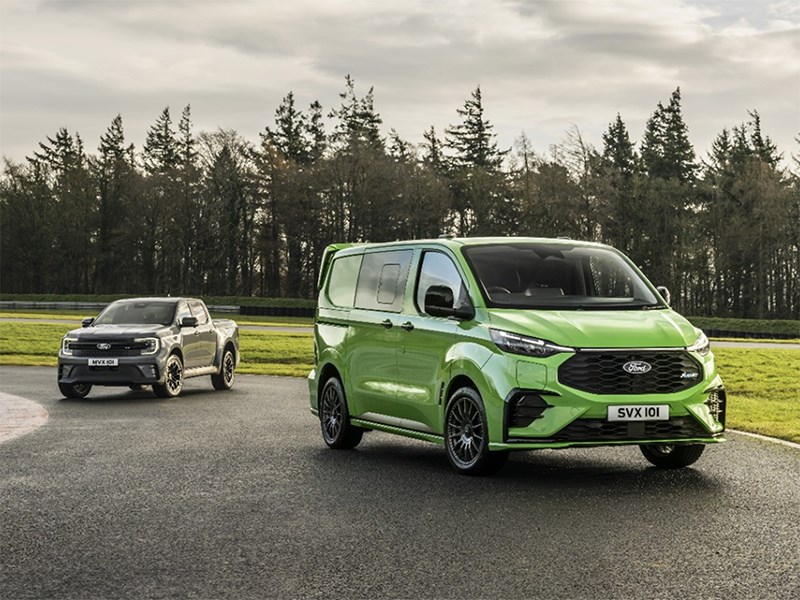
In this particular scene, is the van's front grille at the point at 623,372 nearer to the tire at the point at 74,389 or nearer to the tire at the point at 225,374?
the tire at the point at 74,389

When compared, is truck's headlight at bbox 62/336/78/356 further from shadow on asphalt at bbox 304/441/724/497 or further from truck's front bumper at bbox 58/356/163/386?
shadow on asphalt at bbox 304/441/724/497

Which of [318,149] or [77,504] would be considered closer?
[77,504]

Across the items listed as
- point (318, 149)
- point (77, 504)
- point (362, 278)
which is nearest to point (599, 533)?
point (77, 504)

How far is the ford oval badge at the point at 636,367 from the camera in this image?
959 centimetres

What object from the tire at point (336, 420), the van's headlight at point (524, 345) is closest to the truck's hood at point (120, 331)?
the tire at point (336, 420)

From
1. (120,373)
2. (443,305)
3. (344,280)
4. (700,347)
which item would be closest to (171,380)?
(120,373)

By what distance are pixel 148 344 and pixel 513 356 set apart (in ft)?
36.1

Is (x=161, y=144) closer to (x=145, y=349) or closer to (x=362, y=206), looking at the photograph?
(x=362, y=206)

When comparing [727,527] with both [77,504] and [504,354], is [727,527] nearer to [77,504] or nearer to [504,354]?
[504,354]

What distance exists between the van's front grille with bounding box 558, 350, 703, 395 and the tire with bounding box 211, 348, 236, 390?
13.1 meters

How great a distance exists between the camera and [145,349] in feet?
63.5

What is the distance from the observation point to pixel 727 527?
302 inches

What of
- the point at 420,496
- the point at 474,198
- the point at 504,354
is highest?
the point at 474,198

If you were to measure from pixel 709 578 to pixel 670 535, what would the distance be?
124cm
